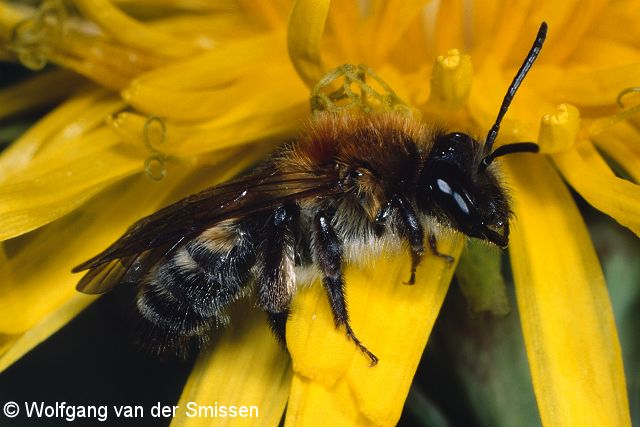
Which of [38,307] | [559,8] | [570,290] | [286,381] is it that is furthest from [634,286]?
[38,307]

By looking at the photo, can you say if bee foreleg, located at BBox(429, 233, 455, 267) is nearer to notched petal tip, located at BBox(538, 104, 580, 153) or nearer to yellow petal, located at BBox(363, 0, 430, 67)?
notched petal tip, located at BBox(538, 104, 580, 153)

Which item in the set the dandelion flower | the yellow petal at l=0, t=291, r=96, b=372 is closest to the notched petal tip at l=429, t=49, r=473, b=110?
the dandelion flower

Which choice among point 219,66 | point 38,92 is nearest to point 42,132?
point 38,92

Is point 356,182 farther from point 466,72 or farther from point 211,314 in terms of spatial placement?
point 211,314

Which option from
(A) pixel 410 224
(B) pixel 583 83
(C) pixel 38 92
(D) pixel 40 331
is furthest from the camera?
(C) pixel 38 92

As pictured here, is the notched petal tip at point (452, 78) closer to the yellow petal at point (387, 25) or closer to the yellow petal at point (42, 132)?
the yellow petal at point (387, 25)

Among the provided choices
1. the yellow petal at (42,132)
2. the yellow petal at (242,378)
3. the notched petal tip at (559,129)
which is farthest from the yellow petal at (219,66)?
the notched petal tip at (559,129)

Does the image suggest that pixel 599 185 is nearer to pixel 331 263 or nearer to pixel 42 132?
pixel 331 263
